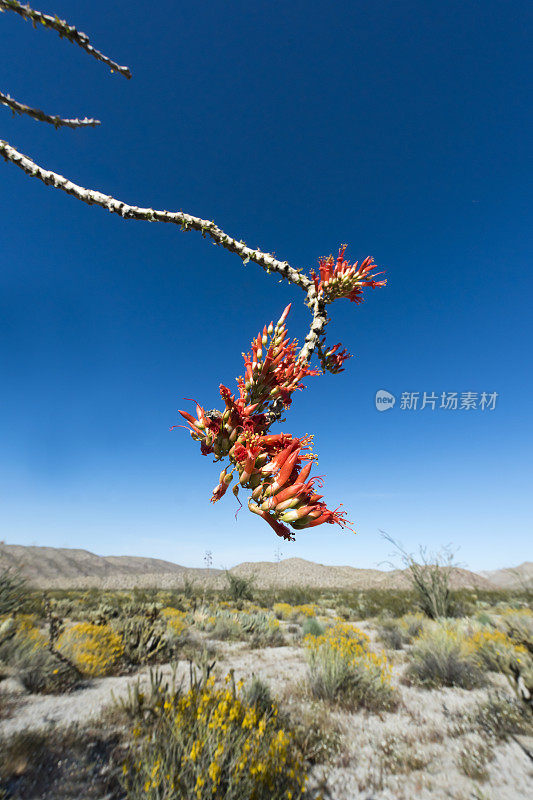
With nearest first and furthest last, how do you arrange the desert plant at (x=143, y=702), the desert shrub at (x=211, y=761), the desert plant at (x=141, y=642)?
the desert shrub at (x=211, y=761) < the desert plant at (x=143, y=702) < the desert plant at (x=141, y=642)

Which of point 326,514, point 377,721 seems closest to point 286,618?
point 377,721

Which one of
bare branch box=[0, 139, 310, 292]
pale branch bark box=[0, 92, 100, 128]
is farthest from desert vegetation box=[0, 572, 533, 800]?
pale branch bark box=[0, 92, 100, 128]

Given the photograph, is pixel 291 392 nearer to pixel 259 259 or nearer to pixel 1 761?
pixel 259 259

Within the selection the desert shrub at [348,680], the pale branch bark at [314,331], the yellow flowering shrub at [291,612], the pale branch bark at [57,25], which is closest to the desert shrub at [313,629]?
the yellow flowering shrub at [291,612]

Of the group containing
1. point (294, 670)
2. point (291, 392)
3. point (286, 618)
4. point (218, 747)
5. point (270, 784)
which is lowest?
point (286, 618)

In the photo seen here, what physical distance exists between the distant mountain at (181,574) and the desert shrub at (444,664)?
4527cm

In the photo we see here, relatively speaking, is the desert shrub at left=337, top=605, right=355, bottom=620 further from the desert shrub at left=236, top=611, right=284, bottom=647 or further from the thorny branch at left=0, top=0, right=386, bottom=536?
the thorny branch at left=0, top=0, right=386, bottom=536

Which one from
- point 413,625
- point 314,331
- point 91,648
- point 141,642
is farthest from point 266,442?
point 413,625

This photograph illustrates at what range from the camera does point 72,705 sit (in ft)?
18.6

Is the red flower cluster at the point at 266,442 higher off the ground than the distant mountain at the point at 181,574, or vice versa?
the red flower cluster at the point at 266,442

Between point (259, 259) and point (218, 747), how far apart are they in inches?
188

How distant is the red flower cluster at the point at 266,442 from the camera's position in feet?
2.97

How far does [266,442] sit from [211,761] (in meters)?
4.30

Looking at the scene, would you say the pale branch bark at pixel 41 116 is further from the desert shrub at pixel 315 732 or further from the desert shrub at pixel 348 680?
the desert shrub at pixel 348 680
